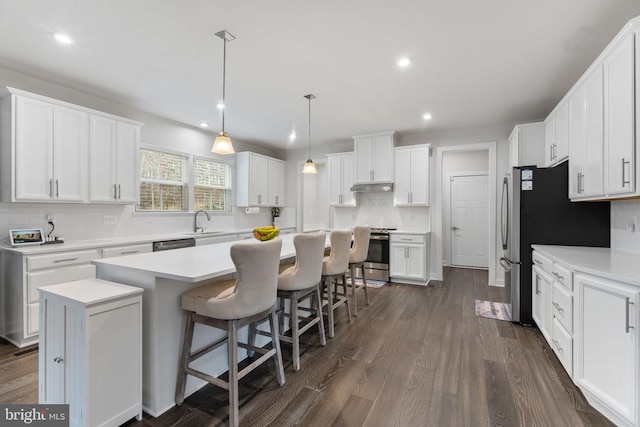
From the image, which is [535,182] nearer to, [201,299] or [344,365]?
[344,365]

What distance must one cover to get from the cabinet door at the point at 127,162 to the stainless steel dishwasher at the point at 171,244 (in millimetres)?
668

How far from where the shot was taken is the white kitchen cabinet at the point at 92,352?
1.53 metres

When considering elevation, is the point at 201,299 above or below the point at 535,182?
below

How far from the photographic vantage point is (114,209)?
3.96 metres

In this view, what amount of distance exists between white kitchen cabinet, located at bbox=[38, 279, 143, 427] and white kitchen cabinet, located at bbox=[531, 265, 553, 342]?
10.4 feet

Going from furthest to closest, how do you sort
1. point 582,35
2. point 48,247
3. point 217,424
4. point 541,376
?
point 48,247 < point 582,35 < point 541,376 < point 217,424

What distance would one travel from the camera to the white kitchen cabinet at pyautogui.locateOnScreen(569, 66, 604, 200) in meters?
2.27

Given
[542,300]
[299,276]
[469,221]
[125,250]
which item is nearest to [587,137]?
[542,300]

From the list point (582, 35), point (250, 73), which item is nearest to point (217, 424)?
point (250, 73)

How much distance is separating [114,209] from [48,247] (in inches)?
43.2

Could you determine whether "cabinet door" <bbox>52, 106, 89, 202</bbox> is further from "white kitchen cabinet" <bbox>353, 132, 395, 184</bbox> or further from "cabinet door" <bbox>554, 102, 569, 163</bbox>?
"cabinet door" <bbox>554, 102, 569, 163</bbox>

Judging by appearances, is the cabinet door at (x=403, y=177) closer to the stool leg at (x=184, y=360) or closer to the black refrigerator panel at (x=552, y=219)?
the black refrigerator panel at (x=552, y=219)

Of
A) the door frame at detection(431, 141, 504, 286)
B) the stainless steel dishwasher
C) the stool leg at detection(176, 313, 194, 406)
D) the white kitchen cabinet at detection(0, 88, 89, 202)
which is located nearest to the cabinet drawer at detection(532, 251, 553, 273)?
the door frame at detection(431, 141, 504, 286)

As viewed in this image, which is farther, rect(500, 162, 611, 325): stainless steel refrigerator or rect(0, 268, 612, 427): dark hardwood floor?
rect(500, 162, 611, 325): stainless steel refrigerator
